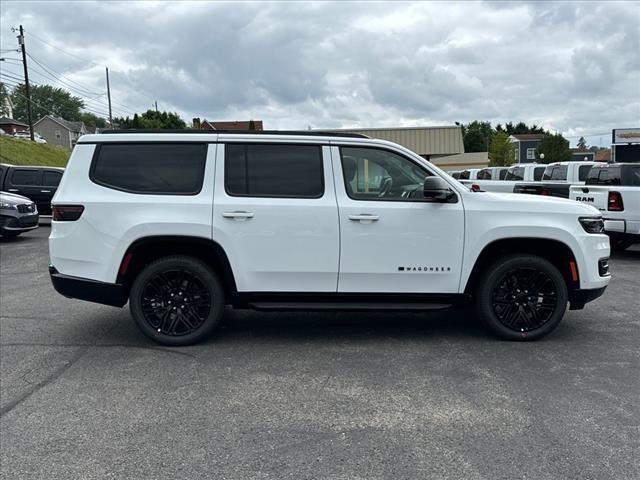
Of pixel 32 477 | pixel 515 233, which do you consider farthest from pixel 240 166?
pixel 32 477

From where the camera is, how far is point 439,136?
2633 cm

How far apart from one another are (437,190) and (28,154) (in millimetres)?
36447

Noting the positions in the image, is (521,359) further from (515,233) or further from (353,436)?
(353,436)

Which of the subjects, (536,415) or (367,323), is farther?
(367,323)

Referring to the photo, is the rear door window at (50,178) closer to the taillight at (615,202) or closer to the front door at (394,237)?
the front door at (394,237)

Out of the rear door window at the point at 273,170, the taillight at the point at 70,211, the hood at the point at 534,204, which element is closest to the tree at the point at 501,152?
the hood at the point at 534,204

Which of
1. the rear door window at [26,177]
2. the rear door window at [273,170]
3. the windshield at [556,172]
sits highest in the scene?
the rear door window at [26,177]

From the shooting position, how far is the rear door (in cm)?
1538

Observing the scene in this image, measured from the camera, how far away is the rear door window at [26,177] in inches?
610

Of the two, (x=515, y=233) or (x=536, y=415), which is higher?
(x=515, y=233)

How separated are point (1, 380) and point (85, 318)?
6.09 ft

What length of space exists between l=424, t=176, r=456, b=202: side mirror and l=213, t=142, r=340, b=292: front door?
842 millimetres

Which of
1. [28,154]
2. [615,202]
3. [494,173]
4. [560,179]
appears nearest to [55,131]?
[28,154]

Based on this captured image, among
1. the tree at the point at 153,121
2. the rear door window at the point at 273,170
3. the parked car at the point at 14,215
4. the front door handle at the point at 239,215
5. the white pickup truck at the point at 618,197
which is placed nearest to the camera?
the front door handle at the point at 239,215
